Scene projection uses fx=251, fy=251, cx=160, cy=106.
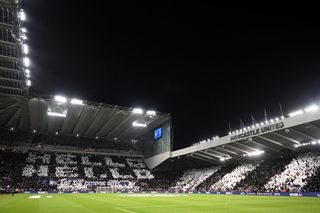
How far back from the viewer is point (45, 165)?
57812 mm

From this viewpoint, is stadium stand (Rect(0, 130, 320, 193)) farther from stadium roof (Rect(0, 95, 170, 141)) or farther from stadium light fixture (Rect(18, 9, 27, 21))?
stadium light fixture (Rect(18, 9, 27, 21))

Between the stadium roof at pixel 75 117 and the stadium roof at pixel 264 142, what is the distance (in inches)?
511

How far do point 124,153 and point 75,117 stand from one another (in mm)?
21478

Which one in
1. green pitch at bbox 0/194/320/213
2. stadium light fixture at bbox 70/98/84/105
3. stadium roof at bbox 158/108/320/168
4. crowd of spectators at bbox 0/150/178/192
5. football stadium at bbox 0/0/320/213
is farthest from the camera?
crowd of spectators at bbox 0/150/178/192

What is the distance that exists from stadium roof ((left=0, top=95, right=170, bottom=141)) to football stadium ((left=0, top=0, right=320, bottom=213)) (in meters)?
0.22

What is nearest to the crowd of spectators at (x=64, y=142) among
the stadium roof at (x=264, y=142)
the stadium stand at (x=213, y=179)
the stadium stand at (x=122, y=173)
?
the stadium stand at (x=122, y=173)

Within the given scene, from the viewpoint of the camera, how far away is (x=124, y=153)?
73125mm

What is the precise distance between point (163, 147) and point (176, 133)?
5.10 meters

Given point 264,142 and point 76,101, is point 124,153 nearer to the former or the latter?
point 76,101

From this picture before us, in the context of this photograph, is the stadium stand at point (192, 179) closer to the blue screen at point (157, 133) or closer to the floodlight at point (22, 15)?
the blue screen at point (157, 133)

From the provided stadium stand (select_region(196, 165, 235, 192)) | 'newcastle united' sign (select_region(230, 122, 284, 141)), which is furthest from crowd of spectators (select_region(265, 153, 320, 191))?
stadium stand (select_region(196, 165, 235, 192))

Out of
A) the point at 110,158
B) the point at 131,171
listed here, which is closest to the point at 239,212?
the point at 131,171

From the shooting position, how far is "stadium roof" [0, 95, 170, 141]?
47.5 metres

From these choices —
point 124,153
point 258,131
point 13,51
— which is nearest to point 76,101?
point 13,51
